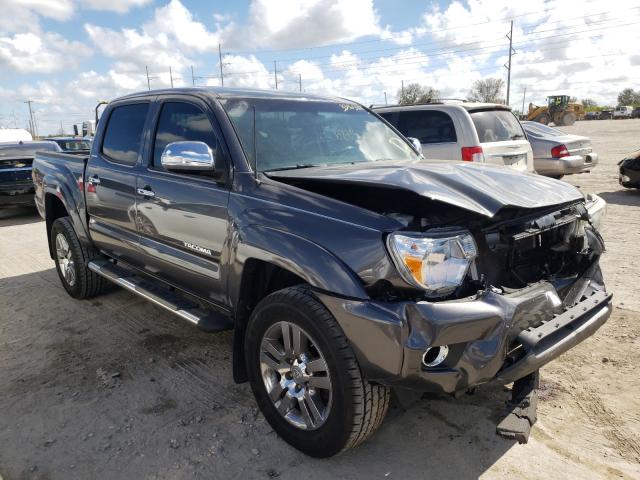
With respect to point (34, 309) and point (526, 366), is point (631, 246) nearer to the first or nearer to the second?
point (526, 366)

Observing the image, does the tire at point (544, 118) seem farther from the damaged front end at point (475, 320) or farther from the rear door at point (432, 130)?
the damaged front end at point (475, 320)

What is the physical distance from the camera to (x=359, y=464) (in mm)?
2633

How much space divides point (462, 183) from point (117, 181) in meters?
2.85

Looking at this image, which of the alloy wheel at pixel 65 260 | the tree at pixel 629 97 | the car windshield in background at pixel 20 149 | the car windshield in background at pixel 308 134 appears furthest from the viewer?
the tree at pixel 629 97

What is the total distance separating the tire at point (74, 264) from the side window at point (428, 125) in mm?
5044

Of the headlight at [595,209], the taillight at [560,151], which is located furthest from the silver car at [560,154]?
the headlight at [595,209]

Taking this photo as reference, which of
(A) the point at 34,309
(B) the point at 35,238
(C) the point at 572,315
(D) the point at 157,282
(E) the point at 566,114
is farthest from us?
(E) the point at 566,114

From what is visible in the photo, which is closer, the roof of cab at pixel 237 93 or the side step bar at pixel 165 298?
the side step bar at pixel 165 298

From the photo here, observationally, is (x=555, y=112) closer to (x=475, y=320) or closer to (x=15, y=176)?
(x=15, y=176)

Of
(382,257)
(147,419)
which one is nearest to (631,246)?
(382,257)

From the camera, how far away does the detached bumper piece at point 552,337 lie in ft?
7.52

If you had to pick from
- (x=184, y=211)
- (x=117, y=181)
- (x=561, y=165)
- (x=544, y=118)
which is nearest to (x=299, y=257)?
(x=184, y=211)

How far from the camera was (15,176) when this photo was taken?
1028 cm

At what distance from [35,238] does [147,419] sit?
269 inches
